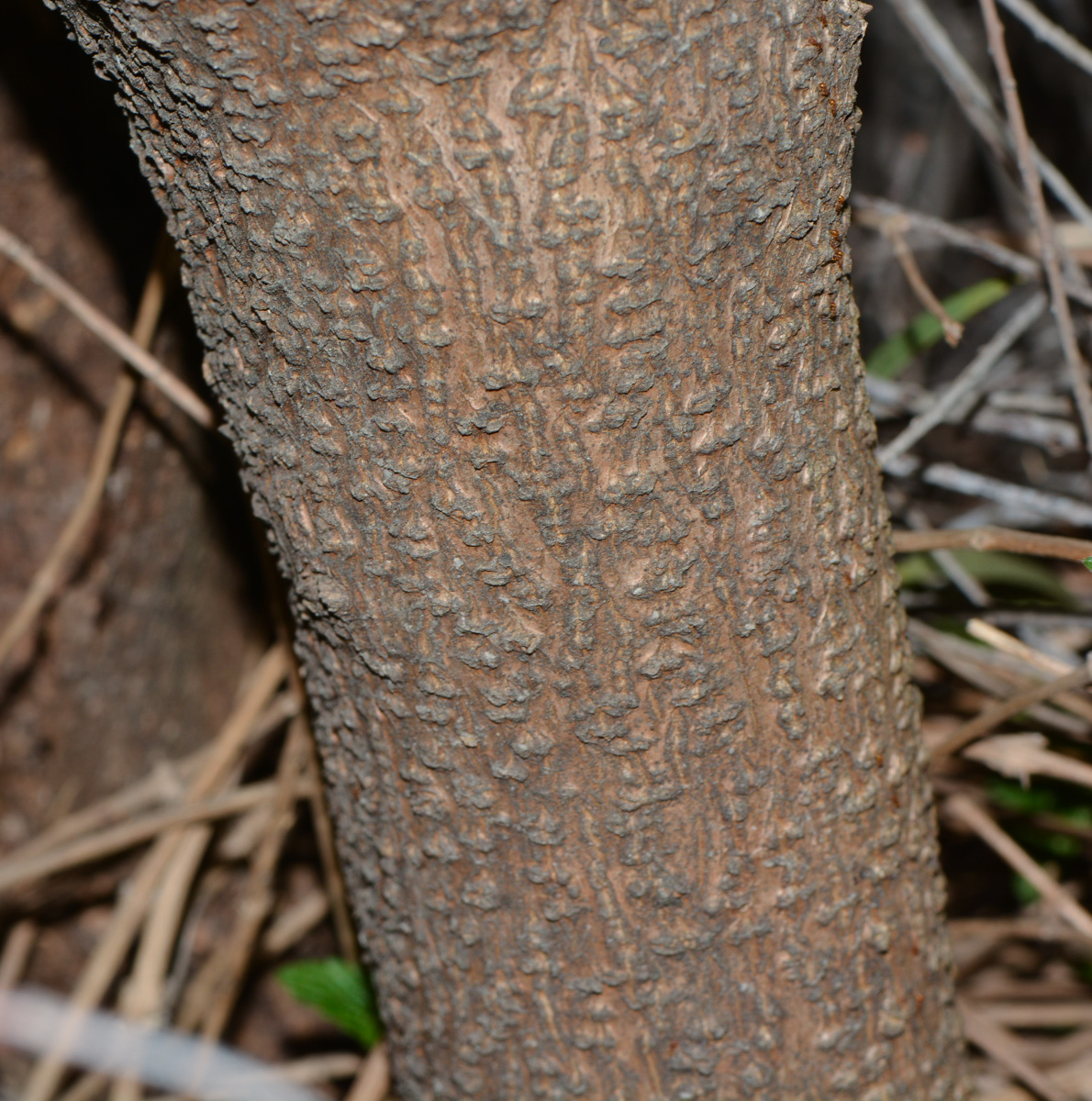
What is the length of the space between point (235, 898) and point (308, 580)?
73cm

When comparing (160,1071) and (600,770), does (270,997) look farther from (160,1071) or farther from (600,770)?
(600,770)

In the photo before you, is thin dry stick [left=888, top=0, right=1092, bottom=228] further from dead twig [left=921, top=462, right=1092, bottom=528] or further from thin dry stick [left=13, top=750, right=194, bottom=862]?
thin dry stick [left=13, top=750, right=194, bottom=862]

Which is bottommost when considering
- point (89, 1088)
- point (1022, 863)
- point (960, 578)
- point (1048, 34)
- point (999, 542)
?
point (89, 1088)

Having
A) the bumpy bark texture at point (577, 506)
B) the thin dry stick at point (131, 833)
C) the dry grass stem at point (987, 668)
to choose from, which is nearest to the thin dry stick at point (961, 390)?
the dry grass stem at point (987, 668)

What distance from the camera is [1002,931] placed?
3.30 feet

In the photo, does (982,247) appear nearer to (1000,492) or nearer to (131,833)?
(1000,492)

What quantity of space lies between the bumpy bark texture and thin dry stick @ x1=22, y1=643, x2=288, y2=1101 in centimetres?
42

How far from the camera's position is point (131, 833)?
0.98 metres

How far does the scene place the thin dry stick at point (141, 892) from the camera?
3.25 feet

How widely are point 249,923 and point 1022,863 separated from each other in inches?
26.6

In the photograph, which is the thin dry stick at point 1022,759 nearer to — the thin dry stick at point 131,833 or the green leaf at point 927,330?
the green leaf at point 927,330

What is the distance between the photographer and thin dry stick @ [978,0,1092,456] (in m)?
0.70

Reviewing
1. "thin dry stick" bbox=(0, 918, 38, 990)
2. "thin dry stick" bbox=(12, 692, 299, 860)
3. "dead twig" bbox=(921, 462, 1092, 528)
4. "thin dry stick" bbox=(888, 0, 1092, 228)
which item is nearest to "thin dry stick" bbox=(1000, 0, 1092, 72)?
"thin dry stick" bbox=(888, 0, 1092, 228)

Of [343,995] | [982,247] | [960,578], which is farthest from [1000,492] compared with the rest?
[343,995]
